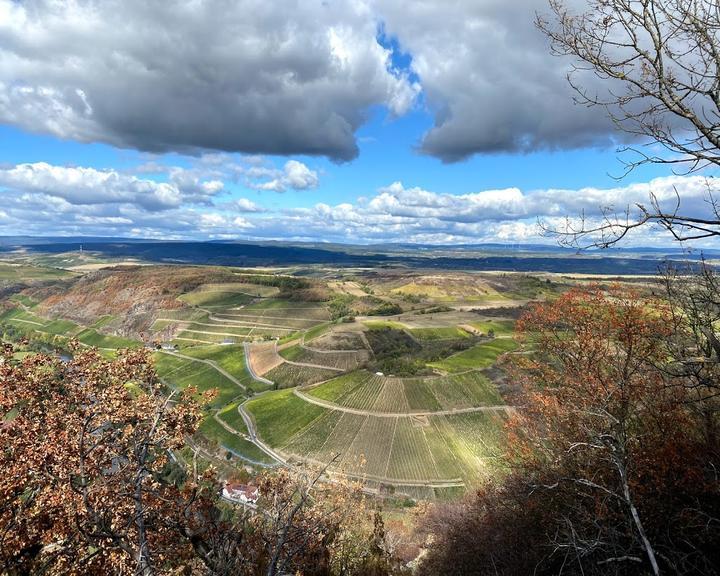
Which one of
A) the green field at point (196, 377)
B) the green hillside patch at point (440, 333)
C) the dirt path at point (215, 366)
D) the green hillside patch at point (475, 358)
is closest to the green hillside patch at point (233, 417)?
the green field at point (196, 377)

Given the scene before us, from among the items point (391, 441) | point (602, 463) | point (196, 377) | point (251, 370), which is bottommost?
point (196, 377)

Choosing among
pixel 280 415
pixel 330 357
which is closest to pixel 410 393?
pixel 280 415

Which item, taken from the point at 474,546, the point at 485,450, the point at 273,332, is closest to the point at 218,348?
the point at 273,332

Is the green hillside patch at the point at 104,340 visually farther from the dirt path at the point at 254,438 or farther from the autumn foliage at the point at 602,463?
the autumn foliage at the point at 602,463

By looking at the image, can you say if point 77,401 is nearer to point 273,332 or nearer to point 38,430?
point 38,430

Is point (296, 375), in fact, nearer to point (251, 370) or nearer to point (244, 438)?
point (251, 370)

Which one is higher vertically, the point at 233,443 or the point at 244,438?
the point at 244,438

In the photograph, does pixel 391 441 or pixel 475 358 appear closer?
pixel 391 441
